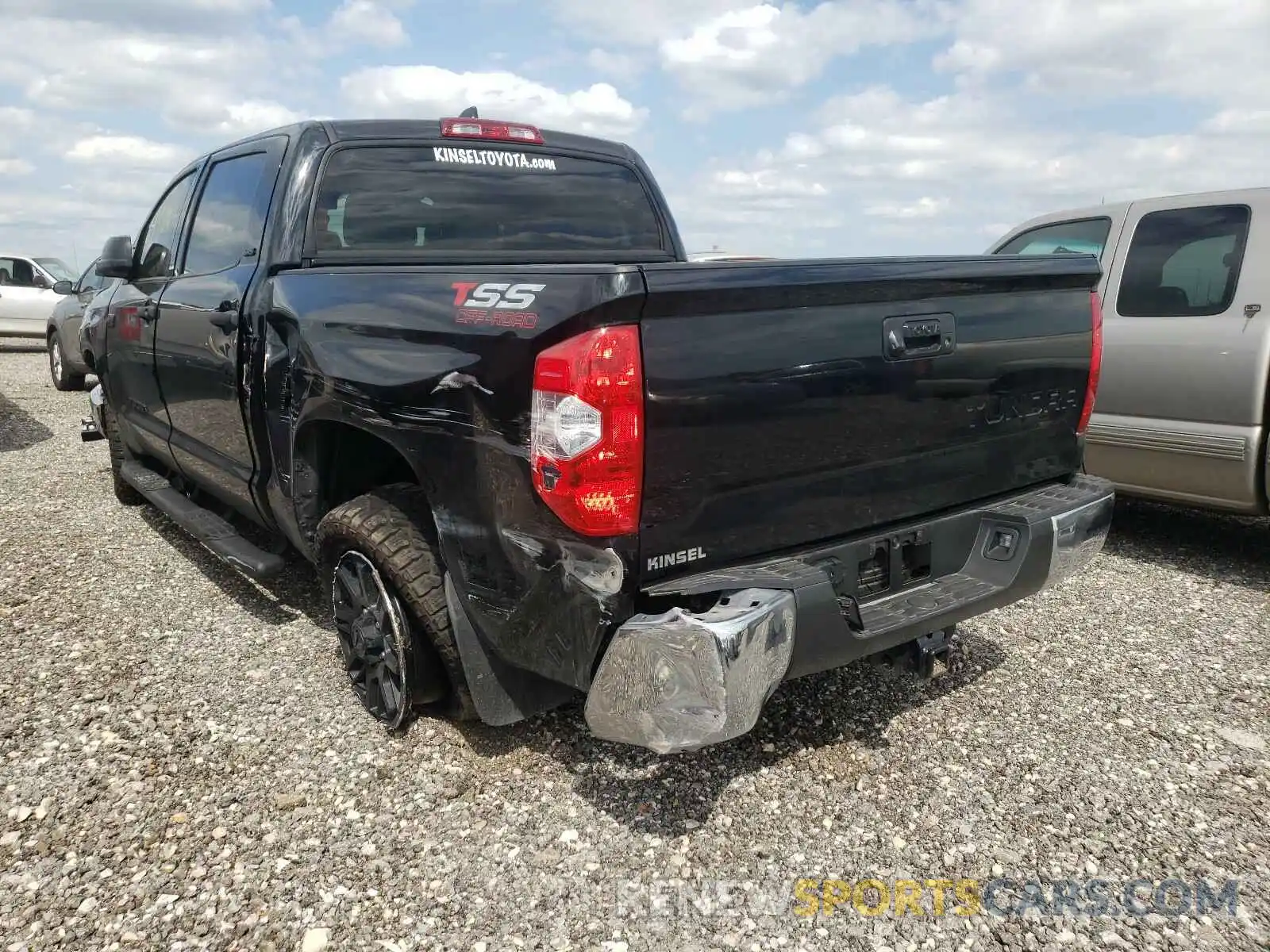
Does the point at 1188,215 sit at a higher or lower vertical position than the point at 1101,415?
higher

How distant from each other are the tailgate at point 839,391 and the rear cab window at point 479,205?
181 cm

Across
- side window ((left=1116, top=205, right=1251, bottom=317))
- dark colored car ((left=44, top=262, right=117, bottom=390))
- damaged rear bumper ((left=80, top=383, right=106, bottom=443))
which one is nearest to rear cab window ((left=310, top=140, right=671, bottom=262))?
side window ((left=1116, top=205, right=1251, bottom=317))

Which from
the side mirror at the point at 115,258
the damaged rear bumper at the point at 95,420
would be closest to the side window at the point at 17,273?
the damaged rear bumper at the point at 95,420

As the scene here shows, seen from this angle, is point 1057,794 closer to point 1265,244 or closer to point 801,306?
point 801,306

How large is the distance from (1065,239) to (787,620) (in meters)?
4.48

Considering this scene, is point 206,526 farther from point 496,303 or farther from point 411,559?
point 496,303

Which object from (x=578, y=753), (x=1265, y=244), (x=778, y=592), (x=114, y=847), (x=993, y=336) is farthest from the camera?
(x=1265, y=244)

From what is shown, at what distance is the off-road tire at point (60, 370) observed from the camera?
39.3ft

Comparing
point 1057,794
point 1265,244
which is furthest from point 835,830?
point 1265,244

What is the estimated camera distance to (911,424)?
2.69 metres

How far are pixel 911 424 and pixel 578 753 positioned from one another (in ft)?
4.84

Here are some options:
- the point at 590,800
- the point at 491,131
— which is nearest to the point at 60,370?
the point at 491,131

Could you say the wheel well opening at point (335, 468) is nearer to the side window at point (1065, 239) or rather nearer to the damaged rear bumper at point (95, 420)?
the damaged rear bumper at point (95, 420)

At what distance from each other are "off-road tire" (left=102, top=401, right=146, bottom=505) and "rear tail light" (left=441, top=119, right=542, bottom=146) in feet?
10.3
